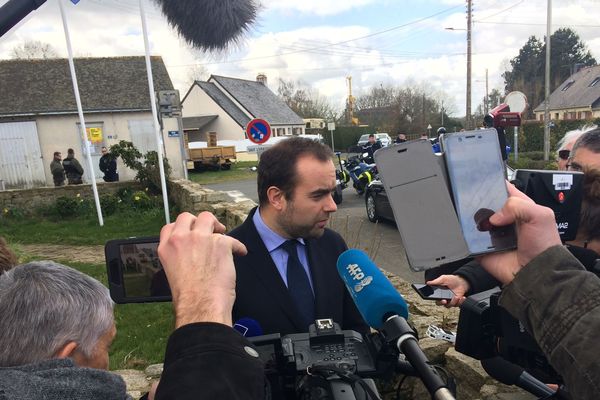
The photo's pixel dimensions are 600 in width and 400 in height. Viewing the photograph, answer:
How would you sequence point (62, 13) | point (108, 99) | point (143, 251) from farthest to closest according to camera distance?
1. point (108, 99)
2. point (62, 13)
3. point (143, 251)

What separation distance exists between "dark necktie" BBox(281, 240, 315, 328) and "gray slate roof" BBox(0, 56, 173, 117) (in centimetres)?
2085

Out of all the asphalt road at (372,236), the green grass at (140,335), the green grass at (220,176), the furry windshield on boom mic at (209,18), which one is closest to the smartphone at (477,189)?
the furry windshield on boom mic at (209,18)

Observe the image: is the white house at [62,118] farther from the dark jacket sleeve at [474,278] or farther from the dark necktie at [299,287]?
the dark jacket sleeve at [474,278]

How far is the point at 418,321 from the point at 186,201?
8024mm

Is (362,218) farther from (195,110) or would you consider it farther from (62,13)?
(195,110)

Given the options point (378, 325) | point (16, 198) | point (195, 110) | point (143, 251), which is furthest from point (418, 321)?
point (195, 110)

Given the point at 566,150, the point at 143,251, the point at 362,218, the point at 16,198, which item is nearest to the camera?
the point at 143,251

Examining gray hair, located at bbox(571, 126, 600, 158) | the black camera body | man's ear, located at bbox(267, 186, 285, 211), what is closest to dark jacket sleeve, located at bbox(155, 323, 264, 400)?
the black camera body

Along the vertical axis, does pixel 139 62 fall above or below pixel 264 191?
above

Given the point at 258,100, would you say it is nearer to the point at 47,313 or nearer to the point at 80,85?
the point at 80,85

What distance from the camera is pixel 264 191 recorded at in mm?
2418

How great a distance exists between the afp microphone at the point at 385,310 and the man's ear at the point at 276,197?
662 millimetres

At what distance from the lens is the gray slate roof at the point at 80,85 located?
2078 centimetres

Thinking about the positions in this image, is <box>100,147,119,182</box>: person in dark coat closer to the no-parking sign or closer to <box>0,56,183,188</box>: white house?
<box>0,56,183,188</box>: white house
